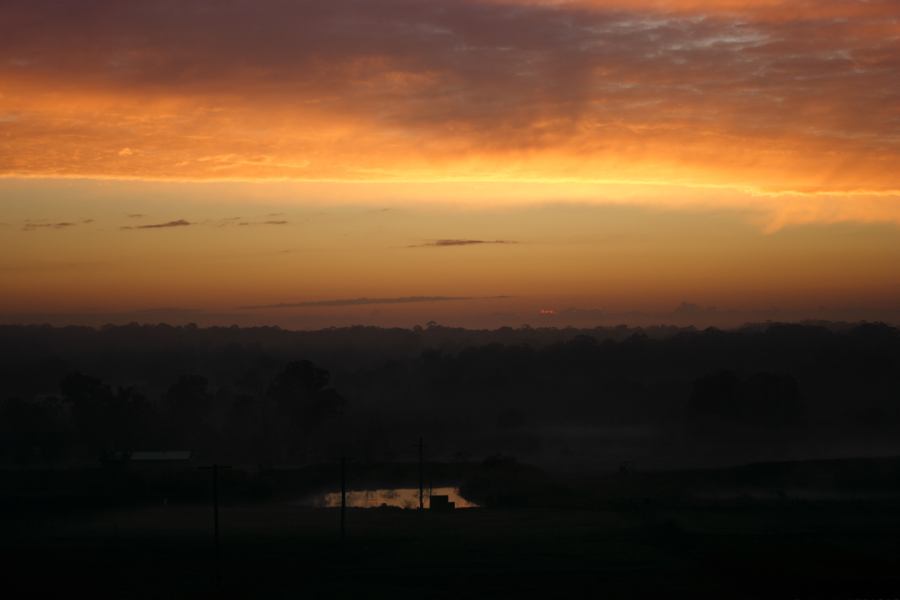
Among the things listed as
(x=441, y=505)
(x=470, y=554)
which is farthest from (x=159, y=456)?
(x=470, y=554)

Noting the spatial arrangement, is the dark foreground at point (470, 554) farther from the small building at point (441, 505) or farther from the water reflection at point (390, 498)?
the water reflection at point (390, 498)

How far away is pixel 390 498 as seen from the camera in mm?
84438

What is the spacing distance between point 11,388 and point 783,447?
410 feet

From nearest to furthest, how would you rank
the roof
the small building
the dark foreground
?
1. the dark foreground
2. the small building
3. the roof

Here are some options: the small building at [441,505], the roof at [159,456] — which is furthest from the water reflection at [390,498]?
the roof at [159,456]

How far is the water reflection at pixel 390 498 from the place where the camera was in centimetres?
7988

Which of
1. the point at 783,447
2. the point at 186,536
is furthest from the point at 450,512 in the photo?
the point at 783,447

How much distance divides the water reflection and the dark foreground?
10.4m

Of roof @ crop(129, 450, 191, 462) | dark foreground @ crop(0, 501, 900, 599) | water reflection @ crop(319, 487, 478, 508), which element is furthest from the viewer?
roof @ crop(129, 450, 191, 462)

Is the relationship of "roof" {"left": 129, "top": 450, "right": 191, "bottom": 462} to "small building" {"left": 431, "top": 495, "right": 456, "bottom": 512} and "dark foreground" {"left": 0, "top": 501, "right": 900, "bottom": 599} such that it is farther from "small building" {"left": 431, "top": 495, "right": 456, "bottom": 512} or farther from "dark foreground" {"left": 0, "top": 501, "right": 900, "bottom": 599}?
"small building" {"left": 431, "top": 495, "right": 456, "bottom": 512}

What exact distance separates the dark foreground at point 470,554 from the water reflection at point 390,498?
34.1 feet

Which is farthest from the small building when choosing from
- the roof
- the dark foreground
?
the roof

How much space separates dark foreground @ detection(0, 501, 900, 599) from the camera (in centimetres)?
4284

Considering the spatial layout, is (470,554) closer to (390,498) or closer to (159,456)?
(390,498)
